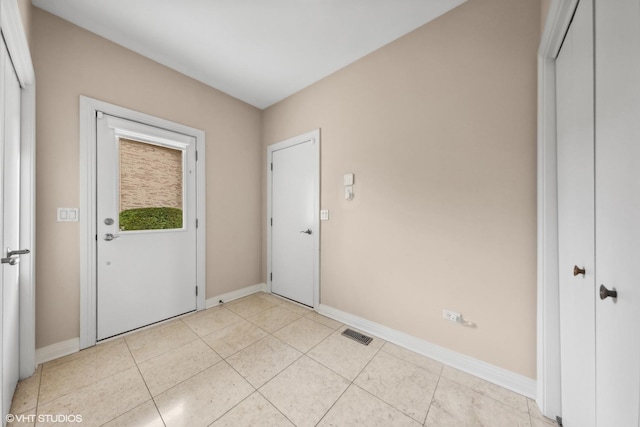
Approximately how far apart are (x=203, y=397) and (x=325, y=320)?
1.31m

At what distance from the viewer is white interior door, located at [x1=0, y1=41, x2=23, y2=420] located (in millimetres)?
1171

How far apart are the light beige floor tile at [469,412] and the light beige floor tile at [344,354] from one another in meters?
0.53

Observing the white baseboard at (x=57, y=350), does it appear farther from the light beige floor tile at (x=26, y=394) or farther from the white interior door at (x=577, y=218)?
the white interior door at (x=577, y=218)

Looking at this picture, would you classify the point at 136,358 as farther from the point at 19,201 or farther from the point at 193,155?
the point at 193,155

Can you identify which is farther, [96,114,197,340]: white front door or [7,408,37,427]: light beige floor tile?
[96,114,197,340]: white front door

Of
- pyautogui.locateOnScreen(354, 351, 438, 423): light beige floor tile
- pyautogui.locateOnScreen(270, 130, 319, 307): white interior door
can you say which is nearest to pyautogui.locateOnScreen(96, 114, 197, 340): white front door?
pyautogui.locateOnScreen(270, 130, 319, 307): white interior door

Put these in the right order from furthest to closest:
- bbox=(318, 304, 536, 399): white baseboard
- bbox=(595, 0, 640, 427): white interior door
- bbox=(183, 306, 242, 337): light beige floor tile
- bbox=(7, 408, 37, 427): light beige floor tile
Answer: bbox=(183, 306, 242, 337): light beige floor tile, bbox=(318, 304, 536, 399): white baseboard, bbox=(7, 408, 37, 427): light beige floor tile, bbox=(595, 0, 640, 427): white interior door

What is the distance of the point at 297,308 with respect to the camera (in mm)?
2770

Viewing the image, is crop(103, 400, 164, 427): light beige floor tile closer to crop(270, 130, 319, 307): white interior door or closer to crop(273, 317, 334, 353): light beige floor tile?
crop(273, 317, 334, 353): light beige floor tile

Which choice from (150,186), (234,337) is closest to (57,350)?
(234,337)

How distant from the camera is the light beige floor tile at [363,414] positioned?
1273 mm

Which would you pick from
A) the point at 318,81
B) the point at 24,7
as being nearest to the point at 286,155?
the point at 318,81

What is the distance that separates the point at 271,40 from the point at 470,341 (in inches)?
119

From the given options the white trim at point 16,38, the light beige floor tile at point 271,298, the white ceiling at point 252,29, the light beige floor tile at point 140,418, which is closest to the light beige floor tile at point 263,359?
the light beige floor tile at point 140,418
